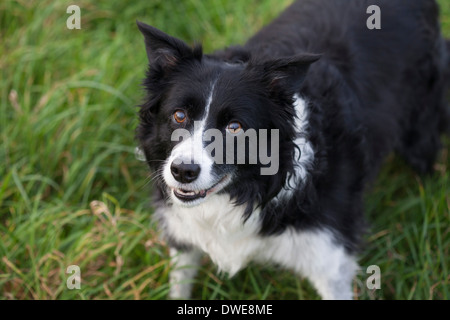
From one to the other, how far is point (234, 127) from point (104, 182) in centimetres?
200

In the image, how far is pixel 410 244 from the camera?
3.74 metres

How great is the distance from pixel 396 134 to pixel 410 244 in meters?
0.78

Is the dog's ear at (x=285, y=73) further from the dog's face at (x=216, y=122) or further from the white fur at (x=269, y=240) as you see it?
the white fur at (x=269, y=240)

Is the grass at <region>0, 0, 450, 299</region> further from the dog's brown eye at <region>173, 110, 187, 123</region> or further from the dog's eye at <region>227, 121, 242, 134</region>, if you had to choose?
the dog's eye at <region>227, 121, 242, 134</region>

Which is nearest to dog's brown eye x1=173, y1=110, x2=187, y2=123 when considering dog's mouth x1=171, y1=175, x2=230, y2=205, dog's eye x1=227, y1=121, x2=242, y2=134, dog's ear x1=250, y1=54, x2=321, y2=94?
A: dog's eye x1=227, y1=121, x2=242, y2=134

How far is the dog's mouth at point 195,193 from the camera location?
268cm

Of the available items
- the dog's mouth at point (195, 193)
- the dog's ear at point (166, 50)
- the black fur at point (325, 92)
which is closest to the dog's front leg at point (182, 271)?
the black fur at point (325, 92)

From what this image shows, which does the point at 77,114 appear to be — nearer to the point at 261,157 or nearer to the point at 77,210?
the point at 77,210

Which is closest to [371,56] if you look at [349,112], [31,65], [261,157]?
[349,112]

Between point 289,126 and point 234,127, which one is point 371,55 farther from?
point 234,127

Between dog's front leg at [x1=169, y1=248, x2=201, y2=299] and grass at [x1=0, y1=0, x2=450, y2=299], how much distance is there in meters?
0.07

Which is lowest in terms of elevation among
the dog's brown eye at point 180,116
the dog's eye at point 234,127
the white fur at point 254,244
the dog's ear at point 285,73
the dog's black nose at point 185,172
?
the white fur at point 254,244

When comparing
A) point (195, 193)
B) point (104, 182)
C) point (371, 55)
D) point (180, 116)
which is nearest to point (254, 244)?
point (195, 193)

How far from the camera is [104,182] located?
433cm
